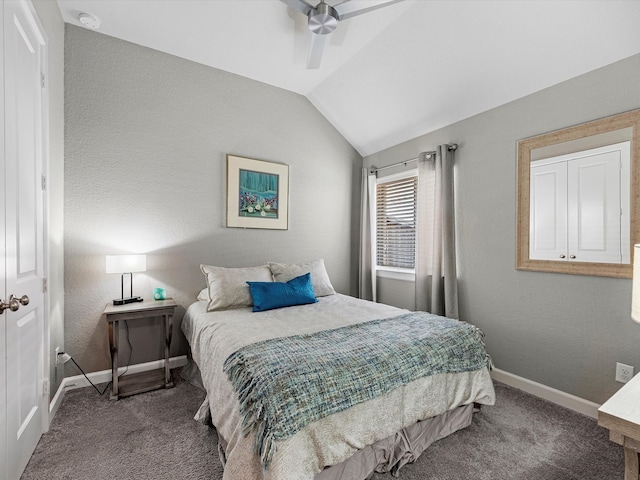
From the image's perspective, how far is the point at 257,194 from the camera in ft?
11.5

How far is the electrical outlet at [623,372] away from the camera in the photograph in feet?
6.64

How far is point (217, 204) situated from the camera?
3.29 metres

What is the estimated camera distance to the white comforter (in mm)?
1326

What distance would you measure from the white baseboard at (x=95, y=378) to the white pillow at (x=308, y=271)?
1.25 metres

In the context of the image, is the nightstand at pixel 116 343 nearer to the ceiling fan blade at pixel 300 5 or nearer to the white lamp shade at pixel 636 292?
the ceiling fan blade at pixel 300 5

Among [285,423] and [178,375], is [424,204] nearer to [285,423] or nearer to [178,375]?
[285,423]

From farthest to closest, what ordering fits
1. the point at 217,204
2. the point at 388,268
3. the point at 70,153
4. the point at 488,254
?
the point at 388,268 < the point at 217,204 < the point at 488,254 < the point at 70,153

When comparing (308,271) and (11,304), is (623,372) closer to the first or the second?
(308,271)

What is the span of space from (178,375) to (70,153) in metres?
2.16

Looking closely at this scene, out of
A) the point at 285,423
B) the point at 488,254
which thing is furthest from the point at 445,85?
the point at 285,423

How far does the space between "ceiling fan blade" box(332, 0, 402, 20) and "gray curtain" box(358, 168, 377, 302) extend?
2197 mm

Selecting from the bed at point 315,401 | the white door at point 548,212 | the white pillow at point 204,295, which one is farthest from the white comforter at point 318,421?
the white door at point 548,212

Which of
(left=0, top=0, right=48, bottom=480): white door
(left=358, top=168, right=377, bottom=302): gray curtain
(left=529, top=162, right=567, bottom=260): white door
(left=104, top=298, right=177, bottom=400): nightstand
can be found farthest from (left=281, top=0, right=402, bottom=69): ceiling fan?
(left=104, top=298, right=177, bottom=400): nightstand

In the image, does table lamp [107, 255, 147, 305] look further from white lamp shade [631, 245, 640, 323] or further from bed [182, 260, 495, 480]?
white lamp shade [631, 245, 640, 323]
